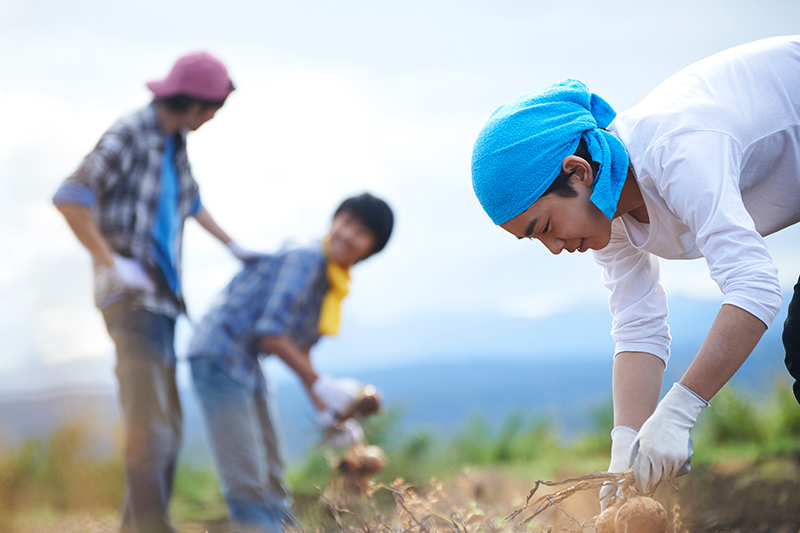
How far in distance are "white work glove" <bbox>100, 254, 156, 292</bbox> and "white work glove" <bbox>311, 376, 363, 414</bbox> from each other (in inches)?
30.4

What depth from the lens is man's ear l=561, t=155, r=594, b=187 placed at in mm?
1177

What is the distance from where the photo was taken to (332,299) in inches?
101

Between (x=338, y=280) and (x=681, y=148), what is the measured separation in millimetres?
1708

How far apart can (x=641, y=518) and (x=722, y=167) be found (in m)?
0.67

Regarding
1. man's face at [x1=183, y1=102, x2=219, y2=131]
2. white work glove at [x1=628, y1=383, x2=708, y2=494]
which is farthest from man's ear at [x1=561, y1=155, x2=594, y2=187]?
man's face at [x1=183, y1=102, x2=219, y2=131]

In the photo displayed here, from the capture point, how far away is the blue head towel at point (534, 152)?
1174mm

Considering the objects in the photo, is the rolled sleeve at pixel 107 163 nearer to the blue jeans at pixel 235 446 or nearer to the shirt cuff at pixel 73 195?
the shirt cuff at pixel 73 195

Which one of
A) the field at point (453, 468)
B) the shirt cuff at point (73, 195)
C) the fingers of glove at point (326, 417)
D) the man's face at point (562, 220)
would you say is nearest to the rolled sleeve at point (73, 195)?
the shirt cuff at point (73, 195)

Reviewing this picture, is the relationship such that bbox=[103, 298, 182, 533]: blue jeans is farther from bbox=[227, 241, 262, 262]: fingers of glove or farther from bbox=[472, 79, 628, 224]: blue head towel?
bbox=[472, 79, 628, 224]: blue head towel

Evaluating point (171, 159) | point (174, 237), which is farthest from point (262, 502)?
point (171, 159)

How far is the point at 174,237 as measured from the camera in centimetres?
241

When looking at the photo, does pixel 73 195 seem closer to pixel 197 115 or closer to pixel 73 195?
pixel 73 195

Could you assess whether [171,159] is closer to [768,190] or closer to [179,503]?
[768,190]

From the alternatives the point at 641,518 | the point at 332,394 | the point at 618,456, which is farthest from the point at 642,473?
the point at 332,394
